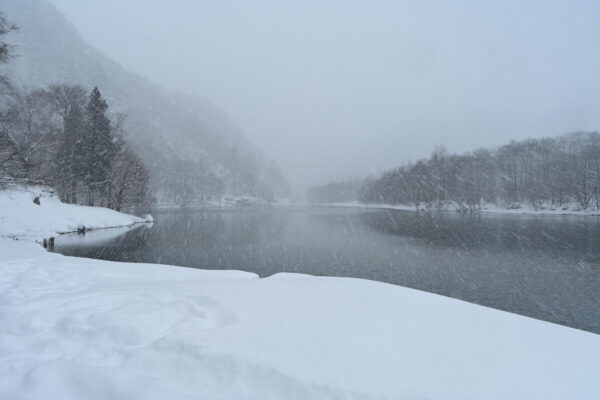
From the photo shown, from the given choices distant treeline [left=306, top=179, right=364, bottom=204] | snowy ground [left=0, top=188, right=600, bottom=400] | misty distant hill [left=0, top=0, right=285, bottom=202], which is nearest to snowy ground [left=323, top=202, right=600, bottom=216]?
snowy ground [left=0, top=188, right=600, bottom=400]

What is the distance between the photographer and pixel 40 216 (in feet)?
74.8

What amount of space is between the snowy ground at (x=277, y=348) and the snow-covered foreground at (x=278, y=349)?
0.02 m

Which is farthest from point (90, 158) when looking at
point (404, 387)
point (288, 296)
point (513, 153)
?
point (513, 153)

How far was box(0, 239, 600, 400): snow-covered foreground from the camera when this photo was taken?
267 cm

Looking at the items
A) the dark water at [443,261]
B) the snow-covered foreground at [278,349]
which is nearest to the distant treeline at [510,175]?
the dark water at [443,261]

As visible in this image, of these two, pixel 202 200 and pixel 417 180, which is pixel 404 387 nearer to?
pixel 417 180

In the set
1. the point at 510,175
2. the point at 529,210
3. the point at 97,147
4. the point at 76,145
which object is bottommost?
the point at 529,210

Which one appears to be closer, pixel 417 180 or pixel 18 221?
pixel 18 221

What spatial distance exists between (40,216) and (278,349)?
3004 centimetres

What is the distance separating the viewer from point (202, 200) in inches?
4938

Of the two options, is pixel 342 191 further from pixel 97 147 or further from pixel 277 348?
pixel 277 348

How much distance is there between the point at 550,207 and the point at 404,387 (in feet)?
285

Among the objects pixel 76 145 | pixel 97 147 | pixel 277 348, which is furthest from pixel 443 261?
pixel 76 145

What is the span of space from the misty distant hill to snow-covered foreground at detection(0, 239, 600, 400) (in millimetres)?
119700
